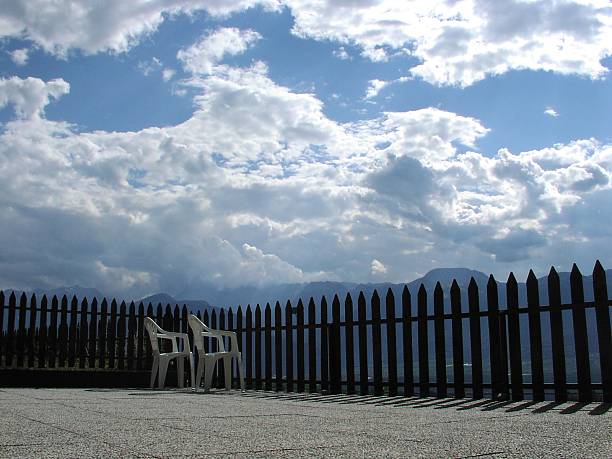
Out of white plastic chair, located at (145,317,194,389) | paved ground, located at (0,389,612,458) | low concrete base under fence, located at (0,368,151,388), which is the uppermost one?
white plastic chair, located at (145,317,194,389)

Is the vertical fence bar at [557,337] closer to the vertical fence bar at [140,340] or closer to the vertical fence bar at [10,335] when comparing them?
the vertical fence bar at [140,340]

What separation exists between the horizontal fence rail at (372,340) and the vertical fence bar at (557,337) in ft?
0.04

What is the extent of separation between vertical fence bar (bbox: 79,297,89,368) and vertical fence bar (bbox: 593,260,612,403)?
31.5ft

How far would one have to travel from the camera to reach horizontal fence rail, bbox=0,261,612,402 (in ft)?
26.6

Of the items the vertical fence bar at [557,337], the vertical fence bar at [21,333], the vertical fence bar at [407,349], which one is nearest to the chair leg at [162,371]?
the vertical fence bar at [21,333]

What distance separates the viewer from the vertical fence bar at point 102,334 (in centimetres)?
1369

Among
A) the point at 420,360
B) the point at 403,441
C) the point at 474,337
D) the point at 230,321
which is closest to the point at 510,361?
the point at 474,337

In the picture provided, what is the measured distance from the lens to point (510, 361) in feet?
28.1

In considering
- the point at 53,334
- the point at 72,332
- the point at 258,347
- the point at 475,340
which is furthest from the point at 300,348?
the point at 53,334

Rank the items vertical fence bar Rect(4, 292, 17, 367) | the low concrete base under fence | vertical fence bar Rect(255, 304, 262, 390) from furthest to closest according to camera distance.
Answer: vertical fence bar Rect(255, 304, 262, 390)
vertical fence bar Rect(4, 292, 17, 367)
the low concrete base under fence

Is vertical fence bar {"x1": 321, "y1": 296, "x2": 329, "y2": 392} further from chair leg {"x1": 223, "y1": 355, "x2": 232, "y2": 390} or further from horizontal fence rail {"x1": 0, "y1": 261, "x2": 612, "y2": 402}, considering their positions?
chair leg {"x1": 223, "y1": 355, "x2": 232, "y2": 390}

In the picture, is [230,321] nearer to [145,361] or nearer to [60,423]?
[145,361]

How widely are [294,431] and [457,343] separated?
538 cm

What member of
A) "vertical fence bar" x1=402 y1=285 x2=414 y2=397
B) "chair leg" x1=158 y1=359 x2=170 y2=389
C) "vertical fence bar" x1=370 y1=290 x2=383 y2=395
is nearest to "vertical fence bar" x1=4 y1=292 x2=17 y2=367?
"chair leg" x1=158 y1=359 x2=170 y2=389
